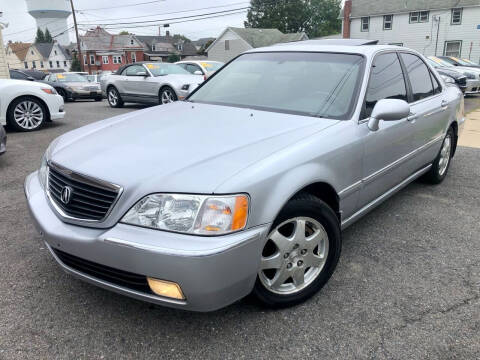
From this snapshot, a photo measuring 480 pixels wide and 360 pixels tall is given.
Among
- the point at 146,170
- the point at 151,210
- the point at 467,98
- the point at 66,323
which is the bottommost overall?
the point at 467,98

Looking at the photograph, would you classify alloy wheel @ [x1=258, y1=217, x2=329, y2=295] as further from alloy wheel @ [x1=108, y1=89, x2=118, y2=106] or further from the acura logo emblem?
alloy wheel @ [x1=108, y1=89, x2=118, y2=106]

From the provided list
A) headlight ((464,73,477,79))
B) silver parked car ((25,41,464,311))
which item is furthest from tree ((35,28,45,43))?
silver parked car ((25,41,464,311))

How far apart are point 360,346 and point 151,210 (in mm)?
1327

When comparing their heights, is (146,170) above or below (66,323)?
above

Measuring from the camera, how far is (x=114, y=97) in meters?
13.5

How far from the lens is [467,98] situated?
47.4 feet

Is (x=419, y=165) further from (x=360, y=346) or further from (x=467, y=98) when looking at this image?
(x=467, y=98)

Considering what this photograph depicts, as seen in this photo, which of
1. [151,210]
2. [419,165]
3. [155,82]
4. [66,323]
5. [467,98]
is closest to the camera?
[151,210]

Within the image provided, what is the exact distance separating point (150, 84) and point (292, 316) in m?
10.5

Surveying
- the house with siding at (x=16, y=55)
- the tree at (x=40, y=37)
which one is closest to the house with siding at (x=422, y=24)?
the house with siding at (x=16, y=55)

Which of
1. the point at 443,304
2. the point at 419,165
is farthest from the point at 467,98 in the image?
the point at 443,304

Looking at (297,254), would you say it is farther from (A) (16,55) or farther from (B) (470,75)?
(A) (16,55)

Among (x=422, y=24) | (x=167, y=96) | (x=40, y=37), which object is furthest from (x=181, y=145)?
(x=40, y=37)

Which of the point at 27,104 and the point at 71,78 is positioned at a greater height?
the point at 27,104
